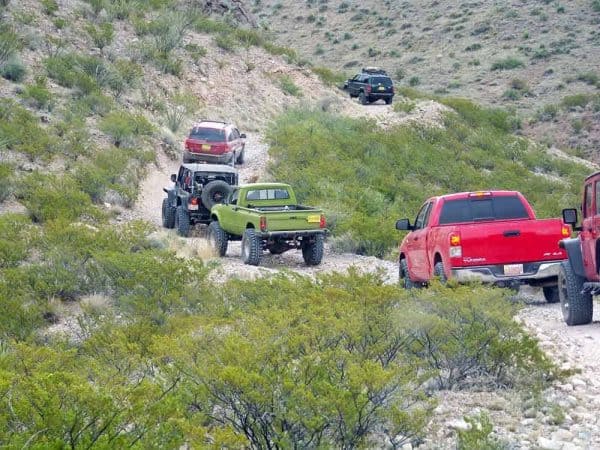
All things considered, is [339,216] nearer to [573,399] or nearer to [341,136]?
[341,136]

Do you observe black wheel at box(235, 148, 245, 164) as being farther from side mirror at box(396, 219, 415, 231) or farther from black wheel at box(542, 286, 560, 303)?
black wheel at box(542, 286, 560, 303)

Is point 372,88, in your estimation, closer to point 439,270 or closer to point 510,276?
point 439,270

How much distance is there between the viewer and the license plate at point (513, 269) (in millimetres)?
13703

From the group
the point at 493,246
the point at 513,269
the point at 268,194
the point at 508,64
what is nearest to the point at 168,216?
the point at 268,194

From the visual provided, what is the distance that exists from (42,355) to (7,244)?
8686 mm

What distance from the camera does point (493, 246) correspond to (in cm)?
1369

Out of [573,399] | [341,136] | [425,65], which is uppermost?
[425,65]

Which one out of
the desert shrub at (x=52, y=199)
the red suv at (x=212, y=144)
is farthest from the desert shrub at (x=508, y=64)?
the desert shrub at (x=52, y=199)

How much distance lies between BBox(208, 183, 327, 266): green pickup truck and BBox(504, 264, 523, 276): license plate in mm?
6153

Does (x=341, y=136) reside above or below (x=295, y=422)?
above

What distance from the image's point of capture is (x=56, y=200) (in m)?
22.1

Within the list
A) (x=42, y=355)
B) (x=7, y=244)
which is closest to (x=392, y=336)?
(x=42, y=355)

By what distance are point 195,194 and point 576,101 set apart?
33.8m

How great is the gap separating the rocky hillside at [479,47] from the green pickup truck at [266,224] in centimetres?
2872
